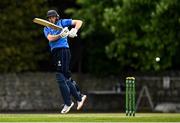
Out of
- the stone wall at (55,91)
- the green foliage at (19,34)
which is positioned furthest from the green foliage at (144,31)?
the green foliage at (19,34)

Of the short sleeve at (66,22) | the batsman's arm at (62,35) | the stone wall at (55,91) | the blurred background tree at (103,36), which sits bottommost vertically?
the stone wall at (55,91)

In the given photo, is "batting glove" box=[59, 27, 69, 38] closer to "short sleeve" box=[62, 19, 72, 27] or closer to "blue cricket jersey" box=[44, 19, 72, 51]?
"blue cricket jersey" box=[44, 19, 72, 51]

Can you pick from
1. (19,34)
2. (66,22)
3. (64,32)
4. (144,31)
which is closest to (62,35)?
(64,32)

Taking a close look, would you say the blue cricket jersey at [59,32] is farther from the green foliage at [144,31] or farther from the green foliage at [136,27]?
the green foliage at [144,31]

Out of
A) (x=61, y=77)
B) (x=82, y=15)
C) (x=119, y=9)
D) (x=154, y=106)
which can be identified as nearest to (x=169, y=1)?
(x=119, y=9)

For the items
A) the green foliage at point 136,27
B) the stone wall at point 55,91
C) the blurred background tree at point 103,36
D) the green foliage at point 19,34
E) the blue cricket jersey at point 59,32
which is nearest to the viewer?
the blue cricket jersey at point 59,32

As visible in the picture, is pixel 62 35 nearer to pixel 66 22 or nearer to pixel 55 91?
pixel 66 22

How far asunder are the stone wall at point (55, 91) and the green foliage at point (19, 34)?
0.81 meters

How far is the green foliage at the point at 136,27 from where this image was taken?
34750 mm

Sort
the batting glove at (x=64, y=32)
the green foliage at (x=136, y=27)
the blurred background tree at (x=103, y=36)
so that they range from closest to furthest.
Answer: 1. the batting glove at (x=64, y=32)
2. the green foliage at (x=136, y=27)
3. the blurred background tree at (x=103, y=36)

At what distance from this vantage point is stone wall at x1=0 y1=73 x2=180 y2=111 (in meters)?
39.4

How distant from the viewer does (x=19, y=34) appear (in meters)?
38.6

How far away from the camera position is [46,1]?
38.8m

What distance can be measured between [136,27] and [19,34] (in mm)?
5781
